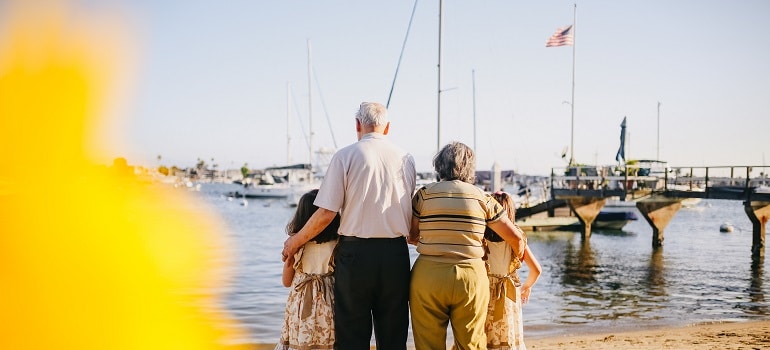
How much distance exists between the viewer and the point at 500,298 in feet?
16.9

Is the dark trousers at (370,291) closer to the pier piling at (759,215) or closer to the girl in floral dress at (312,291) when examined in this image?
the girl in floral dress at (312,291)

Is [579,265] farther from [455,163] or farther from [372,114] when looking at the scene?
[372,114]

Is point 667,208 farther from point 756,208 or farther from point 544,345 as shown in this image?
point 544,345

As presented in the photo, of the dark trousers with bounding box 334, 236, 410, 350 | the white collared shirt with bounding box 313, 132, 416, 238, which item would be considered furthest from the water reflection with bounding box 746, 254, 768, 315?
the white collared shirt with bounding box 313, 132, 416, 238

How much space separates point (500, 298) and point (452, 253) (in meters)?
0.87

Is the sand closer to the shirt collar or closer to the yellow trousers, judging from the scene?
the yellow trousers

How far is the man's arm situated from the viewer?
4586 mm

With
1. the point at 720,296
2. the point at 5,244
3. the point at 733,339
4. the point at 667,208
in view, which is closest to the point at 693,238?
the point at 667,208

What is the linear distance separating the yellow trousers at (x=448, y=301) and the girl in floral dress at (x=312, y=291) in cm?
63

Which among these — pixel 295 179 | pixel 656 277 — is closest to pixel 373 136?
pixel 656 277

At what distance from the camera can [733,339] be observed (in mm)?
8711

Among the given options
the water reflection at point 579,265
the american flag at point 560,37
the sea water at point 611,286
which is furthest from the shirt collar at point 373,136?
the american flag at point 560,37

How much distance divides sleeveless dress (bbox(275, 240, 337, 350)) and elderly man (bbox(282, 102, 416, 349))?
127mm

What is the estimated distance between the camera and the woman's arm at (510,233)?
4.82 metres
